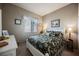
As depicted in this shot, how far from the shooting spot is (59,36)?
1.70 meters

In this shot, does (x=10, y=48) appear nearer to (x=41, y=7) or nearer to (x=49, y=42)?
(x=49, y=42)

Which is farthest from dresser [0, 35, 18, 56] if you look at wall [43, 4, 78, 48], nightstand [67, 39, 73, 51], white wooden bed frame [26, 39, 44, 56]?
nightstand [67, 39, 73, 51]

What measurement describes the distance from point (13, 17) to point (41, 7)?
0.65m

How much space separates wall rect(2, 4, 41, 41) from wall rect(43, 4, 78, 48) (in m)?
0.34

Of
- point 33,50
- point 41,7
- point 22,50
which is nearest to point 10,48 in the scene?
point 22,50

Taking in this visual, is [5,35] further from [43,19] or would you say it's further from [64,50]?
[64,50]

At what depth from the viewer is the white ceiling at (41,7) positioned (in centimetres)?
168

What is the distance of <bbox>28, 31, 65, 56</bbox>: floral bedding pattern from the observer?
159cm

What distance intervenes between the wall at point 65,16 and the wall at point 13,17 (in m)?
0.34

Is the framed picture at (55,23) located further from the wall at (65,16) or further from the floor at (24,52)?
the floor at (24,52)

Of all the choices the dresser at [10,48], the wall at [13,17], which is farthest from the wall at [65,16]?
the dresser at [10,48]

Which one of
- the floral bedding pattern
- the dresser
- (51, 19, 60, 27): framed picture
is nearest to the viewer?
the dresser

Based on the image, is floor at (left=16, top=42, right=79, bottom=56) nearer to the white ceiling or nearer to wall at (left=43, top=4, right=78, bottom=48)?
wall at (left=43, top=4, right=78, bottom=48)

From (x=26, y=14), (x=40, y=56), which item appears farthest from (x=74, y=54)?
(x=26, y=14)
